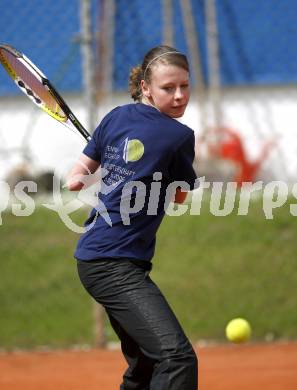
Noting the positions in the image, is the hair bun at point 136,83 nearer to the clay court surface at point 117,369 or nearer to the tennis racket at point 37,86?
the tennis racket at point 37,86

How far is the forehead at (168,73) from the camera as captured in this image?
376 centimetres

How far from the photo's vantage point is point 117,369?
643 centimetres

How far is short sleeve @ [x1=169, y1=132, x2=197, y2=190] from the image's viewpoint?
12.3ft

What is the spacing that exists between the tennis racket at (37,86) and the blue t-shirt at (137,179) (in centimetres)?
77

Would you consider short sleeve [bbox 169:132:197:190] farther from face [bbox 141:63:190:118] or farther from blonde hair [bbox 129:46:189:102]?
blonde hair [bbox 129:46:189:102]

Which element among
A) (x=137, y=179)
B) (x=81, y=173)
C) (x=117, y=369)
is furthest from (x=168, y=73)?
(x=117, y=369)

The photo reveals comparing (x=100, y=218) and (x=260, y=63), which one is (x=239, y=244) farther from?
(x=100, y=218)

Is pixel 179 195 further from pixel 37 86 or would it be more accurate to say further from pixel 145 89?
pixel 37 86

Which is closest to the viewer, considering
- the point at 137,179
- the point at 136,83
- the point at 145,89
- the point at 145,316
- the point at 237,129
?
the point at 145,316

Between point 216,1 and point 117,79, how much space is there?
135cm

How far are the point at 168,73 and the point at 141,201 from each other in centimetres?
53

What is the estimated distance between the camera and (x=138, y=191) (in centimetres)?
374

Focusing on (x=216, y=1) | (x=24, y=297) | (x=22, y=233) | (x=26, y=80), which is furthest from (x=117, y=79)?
(x=26, y=80)

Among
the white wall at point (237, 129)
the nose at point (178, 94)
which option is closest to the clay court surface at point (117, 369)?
the nose at point (178, 94)
